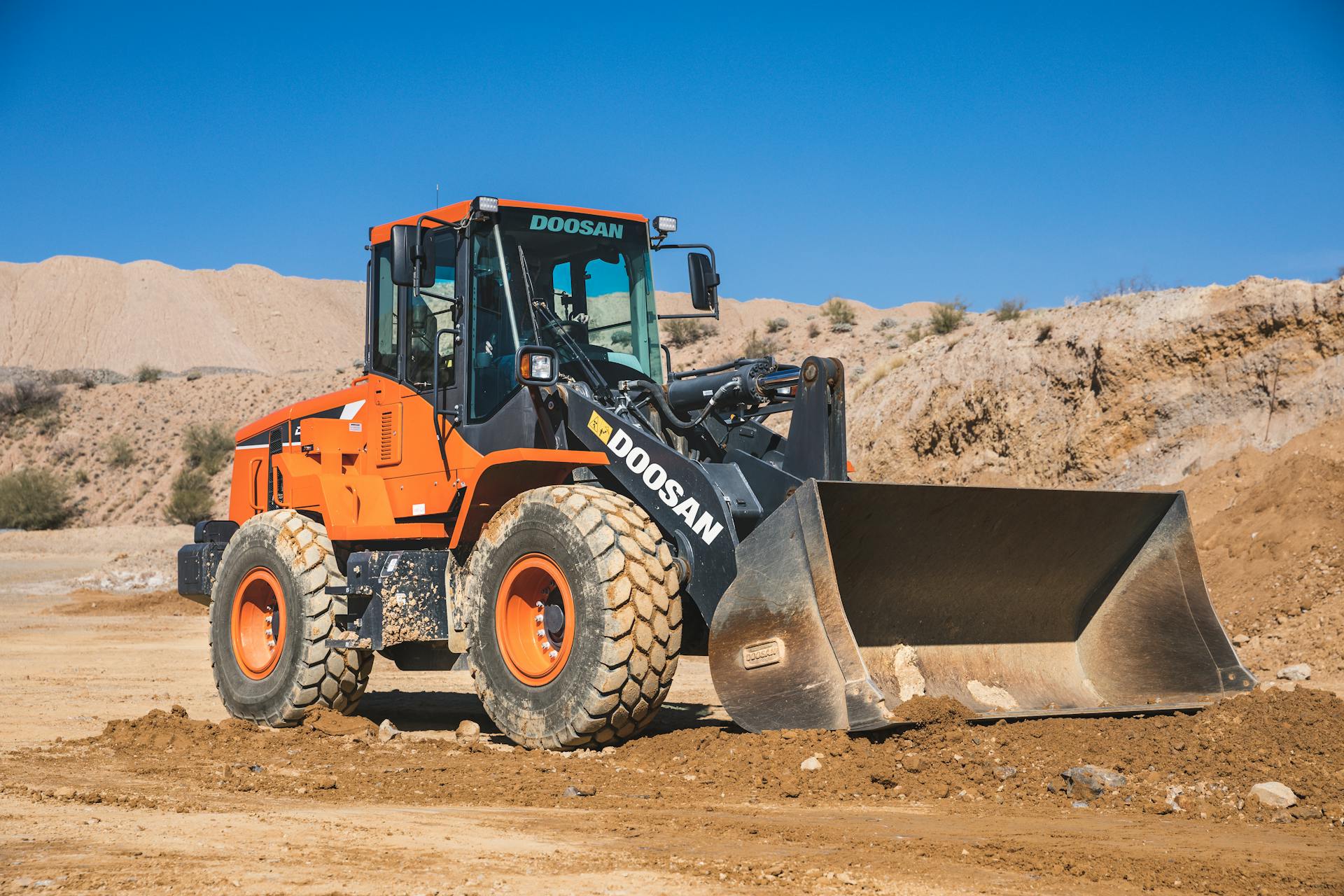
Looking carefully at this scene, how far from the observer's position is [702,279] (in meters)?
8.77

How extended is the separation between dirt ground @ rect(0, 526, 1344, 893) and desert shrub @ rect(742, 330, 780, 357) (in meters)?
28.9

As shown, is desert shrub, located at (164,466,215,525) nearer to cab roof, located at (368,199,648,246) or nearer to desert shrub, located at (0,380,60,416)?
desert shrub, located at (0,380,60,416)

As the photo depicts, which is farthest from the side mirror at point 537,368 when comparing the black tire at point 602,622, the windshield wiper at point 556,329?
the black tire at point 602,622

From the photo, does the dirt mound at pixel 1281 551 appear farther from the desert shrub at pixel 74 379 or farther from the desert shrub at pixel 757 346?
the desert shrub at pixel 74 379

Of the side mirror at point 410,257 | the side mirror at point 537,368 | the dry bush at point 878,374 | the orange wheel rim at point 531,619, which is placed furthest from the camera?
the dry bush at point 878,374

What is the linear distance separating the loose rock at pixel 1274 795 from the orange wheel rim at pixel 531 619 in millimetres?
3517

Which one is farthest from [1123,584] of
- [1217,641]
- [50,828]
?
[50,828]

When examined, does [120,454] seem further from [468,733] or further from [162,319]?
[468,733]

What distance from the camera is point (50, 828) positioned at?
506 cm

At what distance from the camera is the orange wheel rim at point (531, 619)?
708cm

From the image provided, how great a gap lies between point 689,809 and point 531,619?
2.09 m

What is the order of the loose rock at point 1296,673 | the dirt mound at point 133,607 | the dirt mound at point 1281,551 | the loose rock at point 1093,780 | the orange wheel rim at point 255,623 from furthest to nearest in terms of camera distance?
the dirt mound at point 133,607, the dirt mound at point 1281,551, the loose rock at point 1296,673, the orange wheel rim at point 255,623, the loose rock at point 1093,780

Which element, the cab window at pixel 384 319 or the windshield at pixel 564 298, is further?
the cab window at pixel 384 319

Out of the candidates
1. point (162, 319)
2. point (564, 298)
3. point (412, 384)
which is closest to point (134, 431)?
point (162, 319)
